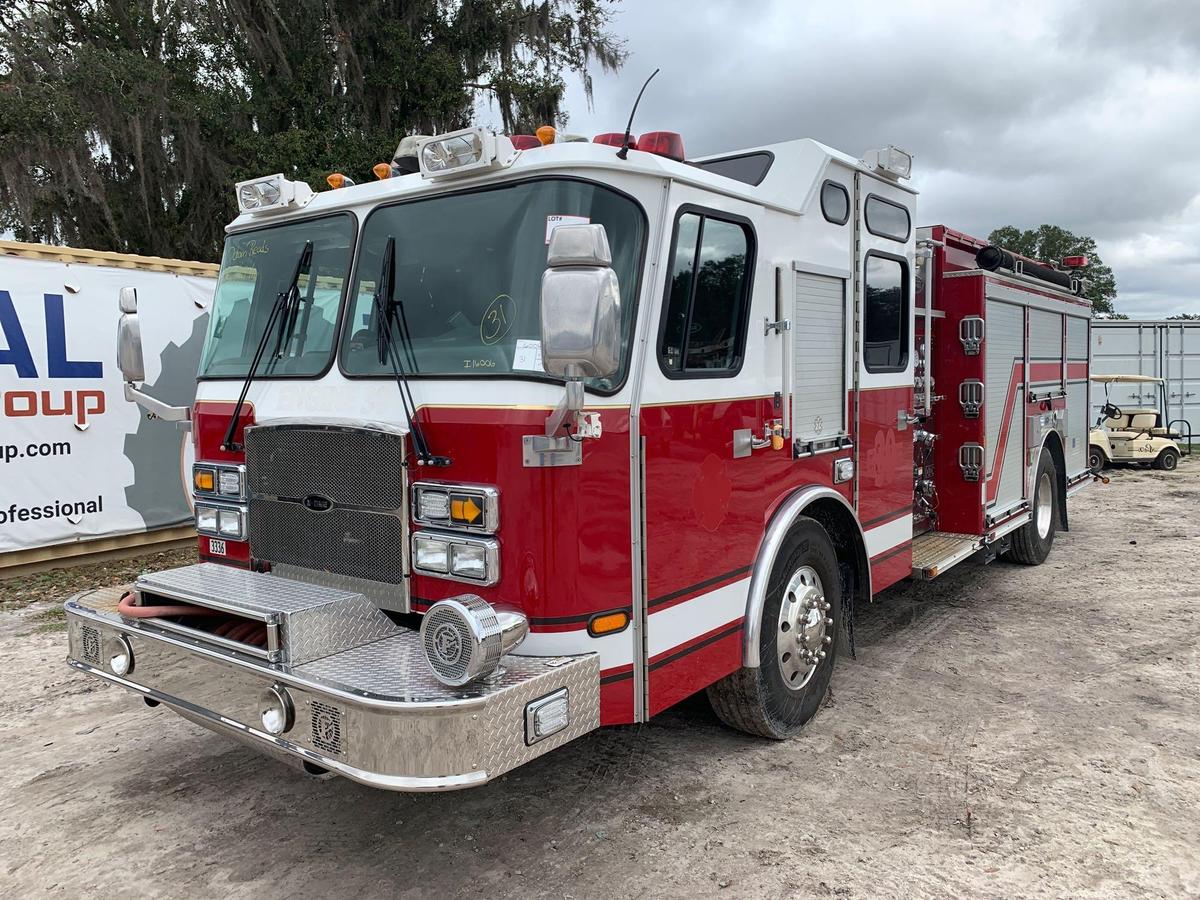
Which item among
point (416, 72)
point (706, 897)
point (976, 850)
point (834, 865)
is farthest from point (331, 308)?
point (416, 72)

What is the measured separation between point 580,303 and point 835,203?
7.70 feet

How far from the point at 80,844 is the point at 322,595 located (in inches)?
54.7

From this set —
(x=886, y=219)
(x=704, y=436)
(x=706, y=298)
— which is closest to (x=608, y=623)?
(x=704, y=436)

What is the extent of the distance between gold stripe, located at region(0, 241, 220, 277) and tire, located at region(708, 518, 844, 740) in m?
6.91

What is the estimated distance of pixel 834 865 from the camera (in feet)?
10.3

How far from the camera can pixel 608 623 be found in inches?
121

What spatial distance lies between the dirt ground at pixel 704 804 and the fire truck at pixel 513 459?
18.5 inches

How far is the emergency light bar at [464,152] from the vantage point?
10.3 ft

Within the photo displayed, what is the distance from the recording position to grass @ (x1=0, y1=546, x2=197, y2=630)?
7.14 metres

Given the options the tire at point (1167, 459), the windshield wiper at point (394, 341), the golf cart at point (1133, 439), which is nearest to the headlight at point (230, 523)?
the windshield wiper at point (394, 341)

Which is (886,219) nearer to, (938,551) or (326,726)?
(938,551)

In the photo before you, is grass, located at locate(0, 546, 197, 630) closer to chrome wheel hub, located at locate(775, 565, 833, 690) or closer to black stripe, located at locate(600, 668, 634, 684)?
black stripe, located at locate(600, 668, 634, 684)

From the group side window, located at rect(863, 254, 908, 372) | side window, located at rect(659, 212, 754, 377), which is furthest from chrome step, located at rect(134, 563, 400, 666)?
side window, located at rect(863, 254, 908, 372)

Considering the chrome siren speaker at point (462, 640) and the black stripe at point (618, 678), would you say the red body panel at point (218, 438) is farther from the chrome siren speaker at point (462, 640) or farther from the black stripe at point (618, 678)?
the black stripe at point (618, 678)
